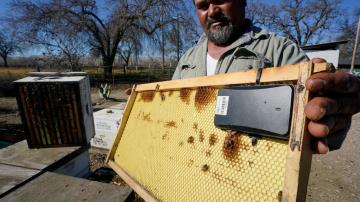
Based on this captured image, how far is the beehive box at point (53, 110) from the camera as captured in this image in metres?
2.44

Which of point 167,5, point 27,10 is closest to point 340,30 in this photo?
point 167,5

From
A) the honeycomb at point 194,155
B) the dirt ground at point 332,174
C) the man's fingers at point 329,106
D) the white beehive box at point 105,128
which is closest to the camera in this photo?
the man's fingers at point 329,106

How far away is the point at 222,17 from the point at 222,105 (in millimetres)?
1193

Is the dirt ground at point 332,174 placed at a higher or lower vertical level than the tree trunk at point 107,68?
lower

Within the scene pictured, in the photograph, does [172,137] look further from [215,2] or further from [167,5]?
[167,5]

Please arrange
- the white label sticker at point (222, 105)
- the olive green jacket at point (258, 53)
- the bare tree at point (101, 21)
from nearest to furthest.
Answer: the white label sticker at point (222, 105) < the olive green jacket at point (258, 53) < the bare tree at point (101, 21)

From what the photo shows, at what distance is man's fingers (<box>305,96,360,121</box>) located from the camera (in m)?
0.79

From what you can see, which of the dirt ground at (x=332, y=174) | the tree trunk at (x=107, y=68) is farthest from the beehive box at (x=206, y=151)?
the tree trunk at (x=107, y=68)

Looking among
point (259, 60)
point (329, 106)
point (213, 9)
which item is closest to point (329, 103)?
point (329, 106)

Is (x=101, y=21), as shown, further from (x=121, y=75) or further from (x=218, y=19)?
A: (x=218, y=19)

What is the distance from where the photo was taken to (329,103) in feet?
2.79

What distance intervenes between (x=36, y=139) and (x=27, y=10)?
17424 mm

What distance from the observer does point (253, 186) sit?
957 mm

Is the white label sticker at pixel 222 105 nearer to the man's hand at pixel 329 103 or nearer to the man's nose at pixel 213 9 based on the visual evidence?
the man's hand at pixel 329 103
